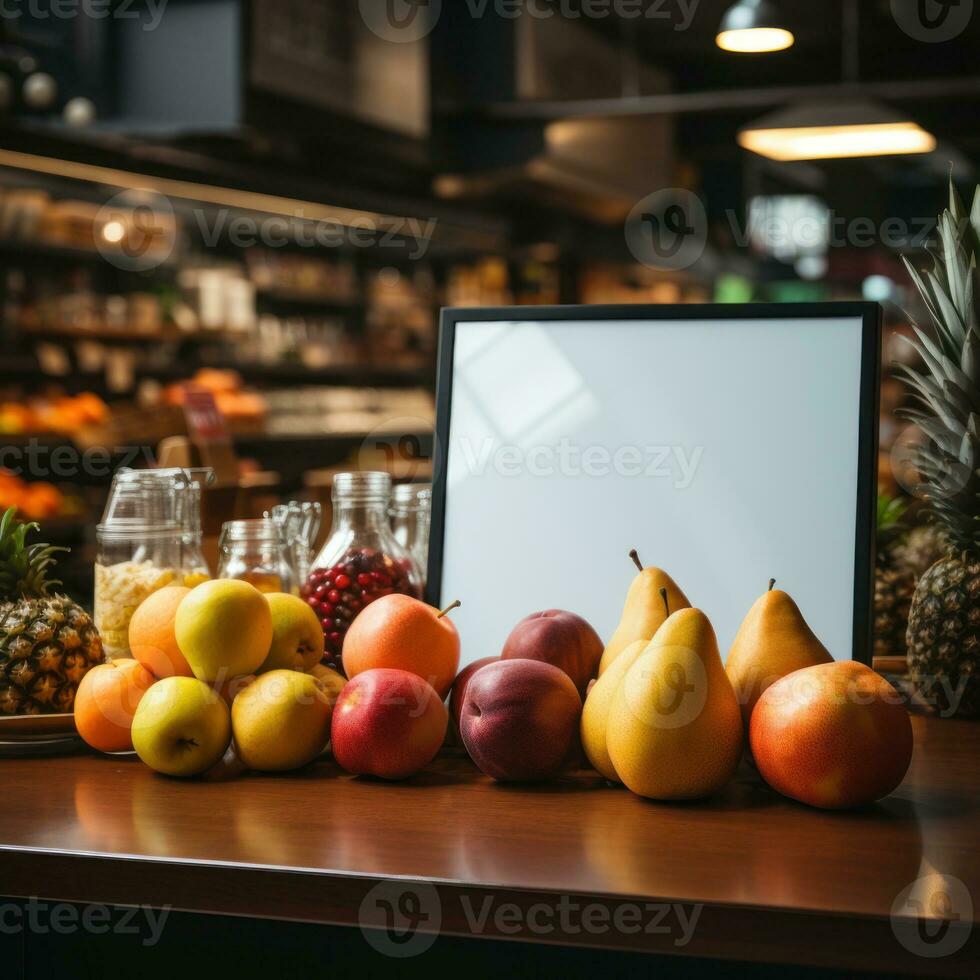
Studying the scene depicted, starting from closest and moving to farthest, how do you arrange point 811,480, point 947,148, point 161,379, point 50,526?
1. point 811,480
2. point 50,526
3. point 161,379
4. point 947,148

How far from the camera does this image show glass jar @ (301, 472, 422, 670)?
1504 mm

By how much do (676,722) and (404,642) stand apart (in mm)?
321

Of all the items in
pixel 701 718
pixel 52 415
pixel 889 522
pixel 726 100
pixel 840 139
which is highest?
pixel 726 100

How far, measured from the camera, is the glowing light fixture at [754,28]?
16.0 feet

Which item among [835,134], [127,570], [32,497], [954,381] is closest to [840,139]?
[835,134]

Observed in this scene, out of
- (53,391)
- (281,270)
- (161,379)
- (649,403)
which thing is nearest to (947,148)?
(281,270)

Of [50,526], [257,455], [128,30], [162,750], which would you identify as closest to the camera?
[162,750]

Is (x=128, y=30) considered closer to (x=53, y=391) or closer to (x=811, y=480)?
(x=53, y=391)

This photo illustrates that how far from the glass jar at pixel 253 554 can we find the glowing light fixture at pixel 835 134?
5288 millimetres

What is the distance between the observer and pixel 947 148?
11859mm

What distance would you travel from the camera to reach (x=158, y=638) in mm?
1318

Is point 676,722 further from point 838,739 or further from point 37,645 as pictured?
point 37,645

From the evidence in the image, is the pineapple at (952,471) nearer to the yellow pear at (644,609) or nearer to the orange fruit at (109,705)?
the yellow pear at (644,609)

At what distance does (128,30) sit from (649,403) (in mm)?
5512
